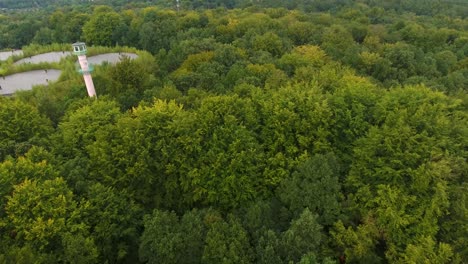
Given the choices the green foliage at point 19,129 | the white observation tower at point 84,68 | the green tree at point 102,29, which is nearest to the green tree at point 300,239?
the green foliage at point 19,129

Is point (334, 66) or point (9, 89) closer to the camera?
point (334, 66)

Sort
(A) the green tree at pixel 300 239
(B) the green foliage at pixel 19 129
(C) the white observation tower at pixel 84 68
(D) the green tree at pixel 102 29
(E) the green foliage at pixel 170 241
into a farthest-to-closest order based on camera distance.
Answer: (D) the green tree at pixel 102 29
(C) the white observation tower at pixel 84 68
(B) the green foliage at pixel 19 129
(E) the green foliage at pixel 170 241
(A) the green tree at pixel 300 239

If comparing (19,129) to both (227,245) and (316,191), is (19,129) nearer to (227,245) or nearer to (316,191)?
(227,245)

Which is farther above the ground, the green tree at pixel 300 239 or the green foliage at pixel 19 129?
the green foliage at pixel 19 129

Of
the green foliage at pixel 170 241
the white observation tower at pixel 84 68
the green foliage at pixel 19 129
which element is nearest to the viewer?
the green foliage at pixel 170 241

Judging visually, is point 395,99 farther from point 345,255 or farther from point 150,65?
point 150,65

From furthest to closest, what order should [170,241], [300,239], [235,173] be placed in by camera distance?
[235,173] < [170,241] < [300,239]

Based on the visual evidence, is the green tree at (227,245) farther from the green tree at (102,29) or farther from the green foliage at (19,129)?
the green tree at (102,29)

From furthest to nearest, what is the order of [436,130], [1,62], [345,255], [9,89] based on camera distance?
[1,62] < [9,89] < [436,130] < [345,255]

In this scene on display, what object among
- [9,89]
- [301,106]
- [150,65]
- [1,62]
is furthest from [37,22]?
[301,106]

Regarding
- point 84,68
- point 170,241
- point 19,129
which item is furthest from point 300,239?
point 84,68

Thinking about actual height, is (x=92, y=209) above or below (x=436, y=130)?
below
